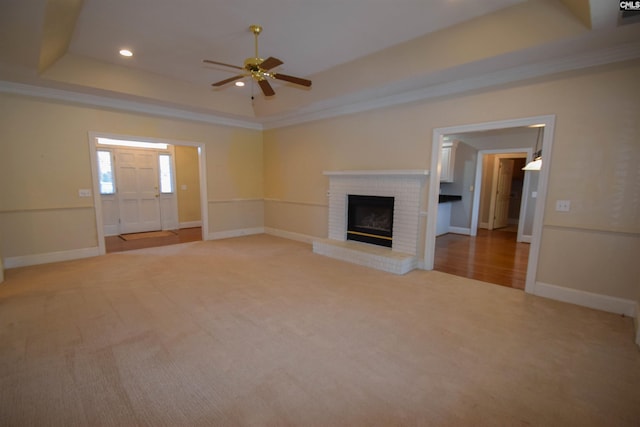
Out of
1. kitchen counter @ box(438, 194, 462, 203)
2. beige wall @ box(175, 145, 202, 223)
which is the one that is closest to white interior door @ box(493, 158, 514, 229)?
kitchen counter @ box(438, 194, 462, 203)

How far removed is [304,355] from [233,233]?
190 inches

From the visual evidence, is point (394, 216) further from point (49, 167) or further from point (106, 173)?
point (106, 173)

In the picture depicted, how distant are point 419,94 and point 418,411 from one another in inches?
153

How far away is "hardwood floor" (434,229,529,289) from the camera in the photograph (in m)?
3.95

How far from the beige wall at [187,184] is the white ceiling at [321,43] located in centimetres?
296

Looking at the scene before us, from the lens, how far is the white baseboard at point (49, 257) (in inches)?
161

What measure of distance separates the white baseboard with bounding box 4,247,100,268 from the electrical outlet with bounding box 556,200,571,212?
690 centimetres

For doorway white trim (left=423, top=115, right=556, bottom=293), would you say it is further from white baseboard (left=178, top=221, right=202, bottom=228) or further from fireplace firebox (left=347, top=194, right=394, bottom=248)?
white baseboard (left=178, top=221, right=202, bottom=228)

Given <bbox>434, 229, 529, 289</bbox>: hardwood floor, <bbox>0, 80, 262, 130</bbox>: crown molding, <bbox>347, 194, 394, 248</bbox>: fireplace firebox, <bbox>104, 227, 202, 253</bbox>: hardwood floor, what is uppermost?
<bbox>0, 80, 262, 130</bbox>: crown molding

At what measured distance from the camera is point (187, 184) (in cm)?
768

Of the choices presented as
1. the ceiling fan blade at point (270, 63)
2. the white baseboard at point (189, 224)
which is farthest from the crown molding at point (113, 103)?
the ceiling fan blade at point (270, 63)

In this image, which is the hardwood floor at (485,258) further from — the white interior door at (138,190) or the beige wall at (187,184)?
the white interior door at (138,190)

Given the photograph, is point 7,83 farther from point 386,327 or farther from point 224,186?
point 386,327

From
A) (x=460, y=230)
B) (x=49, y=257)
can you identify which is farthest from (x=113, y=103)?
(x=460, y=230)
